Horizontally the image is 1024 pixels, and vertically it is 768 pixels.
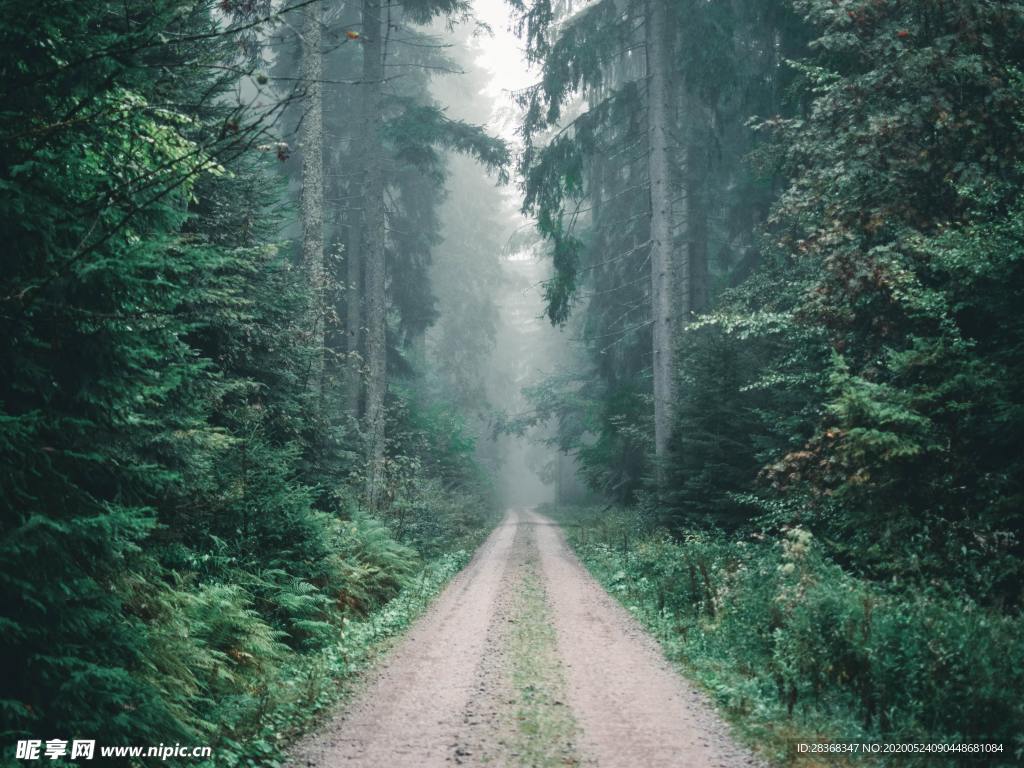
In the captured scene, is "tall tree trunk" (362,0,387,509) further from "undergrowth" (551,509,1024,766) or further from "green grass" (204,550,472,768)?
"undergrowth" (551,509,1024,766)

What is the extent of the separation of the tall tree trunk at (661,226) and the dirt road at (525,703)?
8.09 m

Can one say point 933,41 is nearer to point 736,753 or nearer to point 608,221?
point 736,753

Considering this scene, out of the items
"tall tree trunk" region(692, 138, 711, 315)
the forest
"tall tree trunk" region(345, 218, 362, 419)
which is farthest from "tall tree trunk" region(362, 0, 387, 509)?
"tall tree trunk" region(692, 138, 711, 315)

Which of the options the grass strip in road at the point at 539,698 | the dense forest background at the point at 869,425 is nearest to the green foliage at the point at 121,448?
the grass strip in road at the point at 539,698

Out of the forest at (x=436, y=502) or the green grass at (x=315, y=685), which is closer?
→ the forest at (x=436, y=502)

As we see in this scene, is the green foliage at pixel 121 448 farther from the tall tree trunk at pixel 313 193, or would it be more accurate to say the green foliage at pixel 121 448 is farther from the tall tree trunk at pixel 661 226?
the tall tree trunk at pixel 661 226

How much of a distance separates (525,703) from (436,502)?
13.9 meters

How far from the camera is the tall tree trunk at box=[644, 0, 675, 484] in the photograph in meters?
18.3

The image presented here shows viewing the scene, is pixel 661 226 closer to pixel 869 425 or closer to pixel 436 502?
pixel 436 502

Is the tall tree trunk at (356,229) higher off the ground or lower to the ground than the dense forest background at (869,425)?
higher

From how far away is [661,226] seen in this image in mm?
18438

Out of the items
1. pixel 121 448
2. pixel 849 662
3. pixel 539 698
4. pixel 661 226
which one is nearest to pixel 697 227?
pixel 661 226

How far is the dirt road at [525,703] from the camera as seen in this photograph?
5586mm

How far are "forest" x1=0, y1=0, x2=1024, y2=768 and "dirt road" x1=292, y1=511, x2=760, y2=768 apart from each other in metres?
0.06
